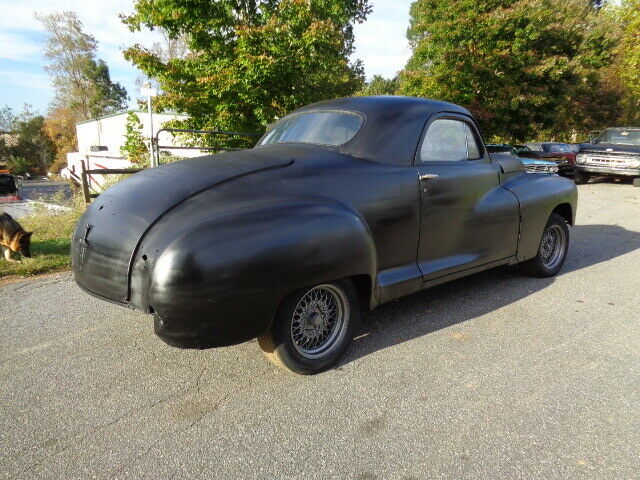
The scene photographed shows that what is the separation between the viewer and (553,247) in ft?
16.6

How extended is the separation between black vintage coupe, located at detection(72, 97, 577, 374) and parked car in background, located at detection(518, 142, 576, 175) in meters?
12.1

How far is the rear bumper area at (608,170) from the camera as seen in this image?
13452 mm

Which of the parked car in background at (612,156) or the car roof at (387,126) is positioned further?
the parked car in background at (612,156)

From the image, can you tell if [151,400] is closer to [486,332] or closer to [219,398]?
[219,398]

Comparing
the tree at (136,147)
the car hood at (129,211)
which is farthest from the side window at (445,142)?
the tree at (136,147)

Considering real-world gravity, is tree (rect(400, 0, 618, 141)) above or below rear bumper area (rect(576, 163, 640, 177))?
above

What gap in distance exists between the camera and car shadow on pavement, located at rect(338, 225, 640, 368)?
3428 millimetres

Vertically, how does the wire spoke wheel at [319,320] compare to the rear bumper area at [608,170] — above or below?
below

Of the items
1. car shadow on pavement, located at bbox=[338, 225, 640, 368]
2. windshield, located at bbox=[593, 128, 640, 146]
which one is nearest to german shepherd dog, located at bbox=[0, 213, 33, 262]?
car shadow on pavement, located at bbox=[338, 225, 640, 368]

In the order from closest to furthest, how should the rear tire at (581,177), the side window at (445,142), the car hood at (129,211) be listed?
the car hood at (129,211), the side window at (445,142), the rear tire at (581,177)

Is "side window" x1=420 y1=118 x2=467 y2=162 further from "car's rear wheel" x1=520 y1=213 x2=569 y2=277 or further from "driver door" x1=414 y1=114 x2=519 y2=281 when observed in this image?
"car's rear wheel" x1=520 y1=213 x2=569 y2=277

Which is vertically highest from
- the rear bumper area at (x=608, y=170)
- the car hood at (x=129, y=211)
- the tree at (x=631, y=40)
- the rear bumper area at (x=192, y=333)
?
the tree at (x=631, y=40)

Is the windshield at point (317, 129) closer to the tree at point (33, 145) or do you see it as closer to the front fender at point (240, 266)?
the front fender at point (240, 266)

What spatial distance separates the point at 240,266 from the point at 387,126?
1.69m
